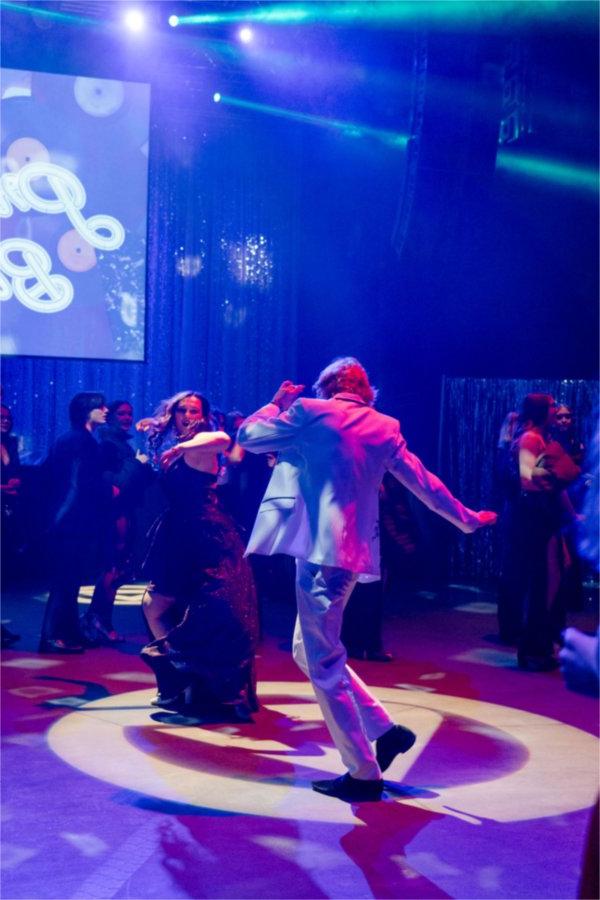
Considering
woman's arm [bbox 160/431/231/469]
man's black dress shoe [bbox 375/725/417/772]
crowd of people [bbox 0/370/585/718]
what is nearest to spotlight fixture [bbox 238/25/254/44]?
crowd of people [bbox 0/370/585/718]

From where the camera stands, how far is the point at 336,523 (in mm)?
3689

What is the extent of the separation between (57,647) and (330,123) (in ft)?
21.1

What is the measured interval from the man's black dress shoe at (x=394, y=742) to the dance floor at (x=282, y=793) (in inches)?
5.4

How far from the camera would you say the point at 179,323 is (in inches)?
471

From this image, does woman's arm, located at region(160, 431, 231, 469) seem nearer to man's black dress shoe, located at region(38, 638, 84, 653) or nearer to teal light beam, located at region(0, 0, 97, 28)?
man's black dress shoe, located at region(38, 638, 84, 653)

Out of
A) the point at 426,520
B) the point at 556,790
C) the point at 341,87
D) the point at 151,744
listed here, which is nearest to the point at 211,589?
the point at 151,744

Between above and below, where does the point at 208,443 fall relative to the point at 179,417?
below

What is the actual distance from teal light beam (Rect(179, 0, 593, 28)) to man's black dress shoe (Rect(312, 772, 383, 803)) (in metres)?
5.88

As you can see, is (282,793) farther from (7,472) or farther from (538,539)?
(7,472)

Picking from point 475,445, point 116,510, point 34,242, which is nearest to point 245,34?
point 34,242

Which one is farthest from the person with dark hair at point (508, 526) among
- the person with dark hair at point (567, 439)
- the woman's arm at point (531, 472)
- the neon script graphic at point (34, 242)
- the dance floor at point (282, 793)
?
the neon script graphic at point (34, 242)

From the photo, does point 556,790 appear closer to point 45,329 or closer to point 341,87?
point 45,329

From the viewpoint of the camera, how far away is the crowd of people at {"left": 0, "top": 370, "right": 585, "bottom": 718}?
190 inches

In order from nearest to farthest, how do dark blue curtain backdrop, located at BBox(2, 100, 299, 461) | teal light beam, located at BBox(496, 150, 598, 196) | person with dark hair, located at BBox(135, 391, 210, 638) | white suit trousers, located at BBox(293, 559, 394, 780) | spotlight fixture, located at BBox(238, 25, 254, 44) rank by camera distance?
white suit trousers, located at BBox(293, 559, 394, 780) < person with dark hair, located at BBox(135, 391, 210, 638) < teal light beam, located at BBox(496, 150, 598, 196) < spotlight fixture, located at BBox(238, 25, 254, 44) < dark blue curtain backdrop, located at BBox(2, 100, 299, 461)
